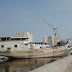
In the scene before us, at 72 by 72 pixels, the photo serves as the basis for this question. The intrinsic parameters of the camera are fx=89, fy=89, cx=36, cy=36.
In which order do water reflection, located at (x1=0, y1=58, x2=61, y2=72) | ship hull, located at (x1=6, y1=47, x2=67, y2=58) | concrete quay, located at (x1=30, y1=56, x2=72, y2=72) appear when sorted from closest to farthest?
concrete quay, located at (x1=30, y1=56, x2=72, y2=72)
water reflection, located at (x1=0, y1=58, x2=61, y2=72)
ship hull, located at (x1=6, y1=47, x2=67, y2=58)

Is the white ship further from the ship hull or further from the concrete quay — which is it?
the concrete quay

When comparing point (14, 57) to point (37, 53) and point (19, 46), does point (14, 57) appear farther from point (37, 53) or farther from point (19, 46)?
point (37, 53)

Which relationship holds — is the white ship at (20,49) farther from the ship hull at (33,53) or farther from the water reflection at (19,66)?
the water reflection at (19,66)

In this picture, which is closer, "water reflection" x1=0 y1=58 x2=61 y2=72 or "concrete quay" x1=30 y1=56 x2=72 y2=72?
"concrete quay" x1=30 y1=56 x2=72 y2=72

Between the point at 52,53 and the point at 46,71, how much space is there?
83.6 feet

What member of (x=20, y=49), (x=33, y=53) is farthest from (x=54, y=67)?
(x=20, y=49)

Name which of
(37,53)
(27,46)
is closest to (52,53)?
(37,53)

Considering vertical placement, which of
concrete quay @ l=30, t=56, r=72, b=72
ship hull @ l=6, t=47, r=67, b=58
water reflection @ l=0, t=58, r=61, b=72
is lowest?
water reflection @ l=0, t=58, r=61, b=72

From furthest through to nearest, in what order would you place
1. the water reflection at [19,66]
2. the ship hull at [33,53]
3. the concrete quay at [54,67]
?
1. the ship hull at [33,53]
2. the water reflection at [19,66]
3. the concrete quay at [54,67]

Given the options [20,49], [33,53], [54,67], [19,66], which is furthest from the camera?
[20,49]

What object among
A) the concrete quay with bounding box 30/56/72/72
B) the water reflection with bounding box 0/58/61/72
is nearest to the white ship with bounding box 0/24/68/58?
the water reflection with bounding box 0/58/61/72

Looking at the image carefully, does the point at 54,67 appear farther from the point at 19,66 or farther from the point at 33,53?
the point at 33,53

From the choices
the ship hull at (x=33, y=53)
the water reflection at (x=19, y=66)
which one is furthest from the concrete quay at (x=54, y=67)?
the ship hull at (x=33, y=53)

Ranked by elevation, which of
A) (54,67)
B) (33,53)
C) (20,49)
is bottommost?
(33,53)
